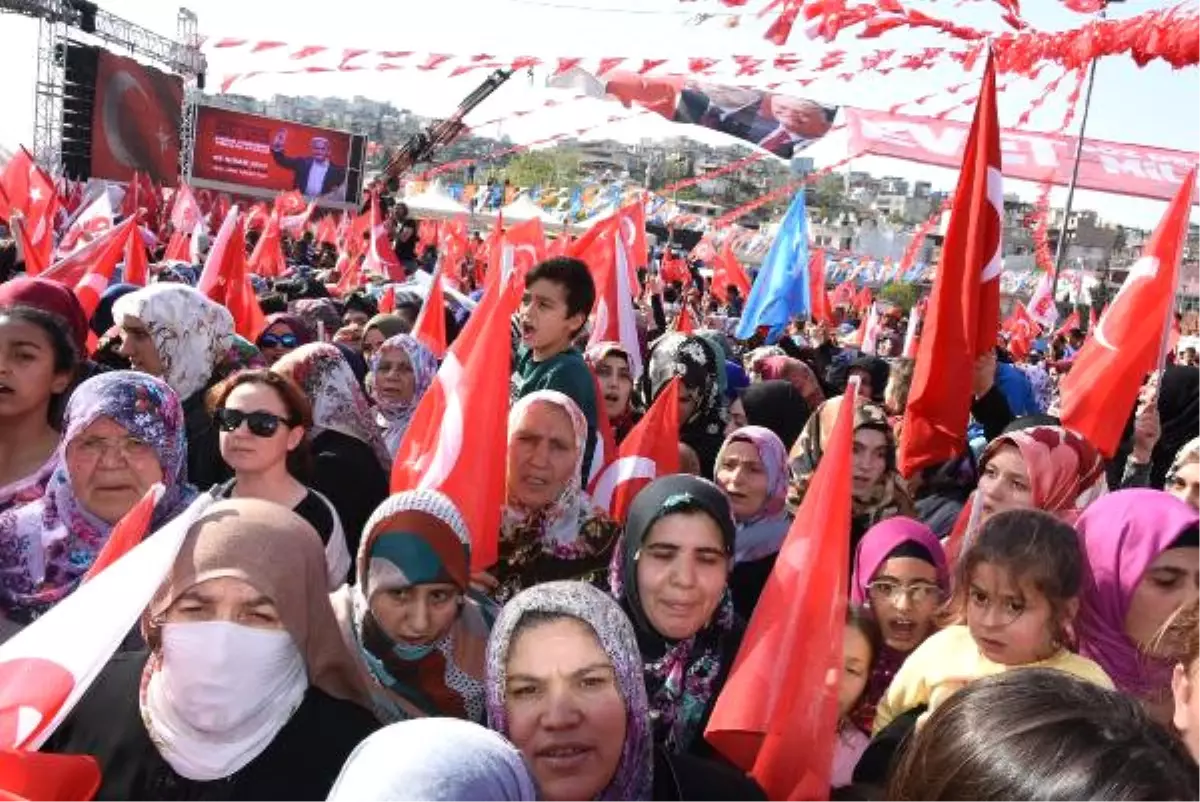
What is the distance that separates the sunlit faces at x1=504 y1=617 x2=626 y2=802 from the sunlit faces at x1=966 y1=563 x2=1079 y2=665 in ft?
2.70

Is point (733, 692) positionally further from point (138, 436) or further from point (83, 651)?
point (138, 436)

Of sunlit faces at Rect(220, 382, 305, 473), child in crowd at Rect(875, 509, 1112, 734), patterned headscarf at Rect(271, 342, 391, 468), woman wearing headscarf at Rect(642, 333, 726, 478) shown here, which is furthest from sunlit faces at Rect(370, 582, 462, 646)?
woman wearing headscarf at Rect(642, 333, 726, 478)

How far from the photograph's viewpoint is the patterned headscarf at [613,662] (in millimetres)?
2012

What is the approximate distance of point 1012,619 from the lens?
92.9 inches

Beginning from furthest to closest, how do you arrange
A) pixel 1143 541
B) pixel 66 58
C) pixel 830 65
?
pixel 66 58 → pixel 830 65 → pixel 1143 541

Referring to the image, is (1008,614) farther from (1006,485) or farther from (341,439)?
(341,439)

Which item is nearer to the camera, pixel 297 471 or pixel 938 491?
pixel 297 471

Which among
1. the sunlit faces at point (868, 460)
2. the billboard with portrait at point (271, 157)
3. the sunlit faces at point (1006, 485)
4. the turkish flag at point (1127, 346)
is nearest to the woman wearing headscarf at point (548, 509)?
the sunlit faces at point (868, 460)

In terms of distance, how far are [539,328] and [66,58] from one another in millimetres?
23641

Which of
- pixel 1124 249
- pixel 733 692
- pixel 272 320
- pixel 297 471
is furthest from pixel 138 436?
pixel 1124 249

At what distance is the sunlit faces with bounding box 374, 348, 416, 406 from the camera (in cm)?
439

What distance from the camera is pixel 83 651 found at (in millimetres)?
1881

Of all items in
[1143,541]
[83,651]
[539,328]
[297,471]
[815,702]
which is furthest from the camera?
[539,328]

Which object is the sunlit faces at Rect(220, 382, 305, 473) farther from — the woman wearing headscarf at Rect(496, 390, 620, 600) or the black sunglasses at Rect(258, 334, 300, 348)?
the black sunglasses at Rect(258, 334, 300, 348)
